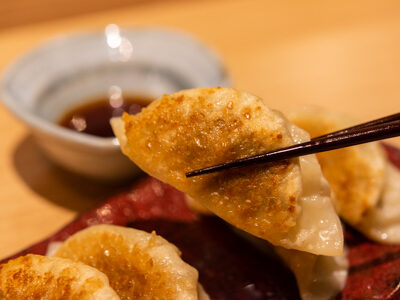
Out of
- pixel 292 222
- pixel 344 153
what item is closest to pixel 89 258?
pixel 292 222

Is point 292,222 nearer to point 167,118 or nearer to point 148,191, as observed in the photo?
point 167,118

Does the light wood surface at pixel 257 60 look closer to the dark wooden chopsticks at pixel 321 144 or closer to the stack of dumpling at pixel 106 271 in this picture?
the stack of dumpling at pixel 106 271

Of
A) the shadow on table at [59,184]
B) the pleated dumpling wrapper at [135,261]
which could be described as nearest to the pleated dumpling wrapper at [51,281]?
the pleated dumpling wrapper at [135,261]

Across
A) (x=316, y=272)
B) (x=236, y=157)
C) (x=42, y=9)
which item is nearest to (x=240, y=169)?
(x=236, y=157)

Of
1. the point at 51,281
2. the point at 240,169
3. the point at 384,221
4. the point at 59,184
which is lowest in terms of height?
the point at 59,184

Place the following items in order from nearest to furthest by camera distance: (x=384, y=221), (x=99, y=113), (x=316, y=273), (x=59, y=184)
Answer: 1. (x=316, y=273)
2. (x=384, y=221)
3. (x=59, y=184)
4. (x=99, y=113)

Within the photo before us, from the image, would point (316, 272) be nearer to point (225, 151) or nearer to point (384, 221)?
point (384, 221)

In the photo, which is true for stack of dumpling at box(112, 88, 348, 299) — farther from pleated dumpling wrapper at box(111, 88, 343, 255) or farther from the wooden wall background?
the wooden wall background
